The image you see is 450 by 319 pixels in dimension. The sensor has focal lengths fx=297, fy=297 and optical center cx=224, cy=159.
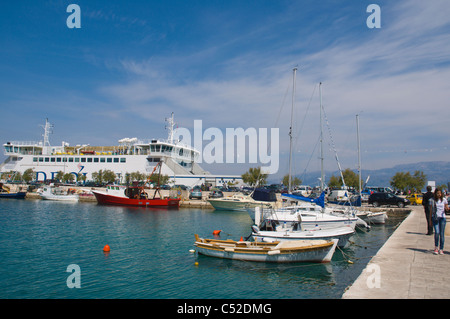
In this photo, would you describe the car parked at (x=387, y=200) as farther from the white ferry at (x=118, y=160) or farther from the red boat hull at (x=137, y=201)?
the white ferry at (x=118, y=160)

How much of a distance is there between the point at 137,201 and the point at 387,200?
33506mm

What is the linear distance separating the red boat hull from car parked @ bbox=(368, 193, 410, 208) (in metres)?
25.9

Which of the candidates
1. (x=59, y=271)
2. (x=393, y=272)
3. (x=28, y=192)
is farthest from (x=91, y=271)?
(x=28, y=192)

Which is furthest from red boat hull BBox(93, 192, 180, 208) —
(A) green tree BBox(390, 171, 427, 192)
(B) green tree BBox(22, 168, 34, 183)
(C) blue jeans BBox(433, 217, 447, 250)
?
(A) green tree BBox(390, 171, 427, 192)

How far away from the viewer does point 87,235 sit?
2075 centimetres

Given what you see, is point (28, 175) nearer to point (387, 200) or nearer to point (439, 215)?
point (387, 200)

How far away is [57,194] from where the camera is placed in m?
53.3

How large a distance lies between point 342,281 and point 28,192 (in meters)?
65.3

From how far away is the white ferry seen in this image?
70.6 metres

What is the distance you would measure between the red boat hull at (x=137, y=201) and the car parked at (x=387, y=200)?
25.9 metres

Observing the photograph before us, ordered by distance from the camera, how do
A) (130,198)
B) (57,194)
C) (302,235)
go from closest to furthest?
(302,235) < (130,198) < (57,194)

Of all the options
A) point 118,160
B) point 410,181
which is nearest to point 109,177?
point 118,160
